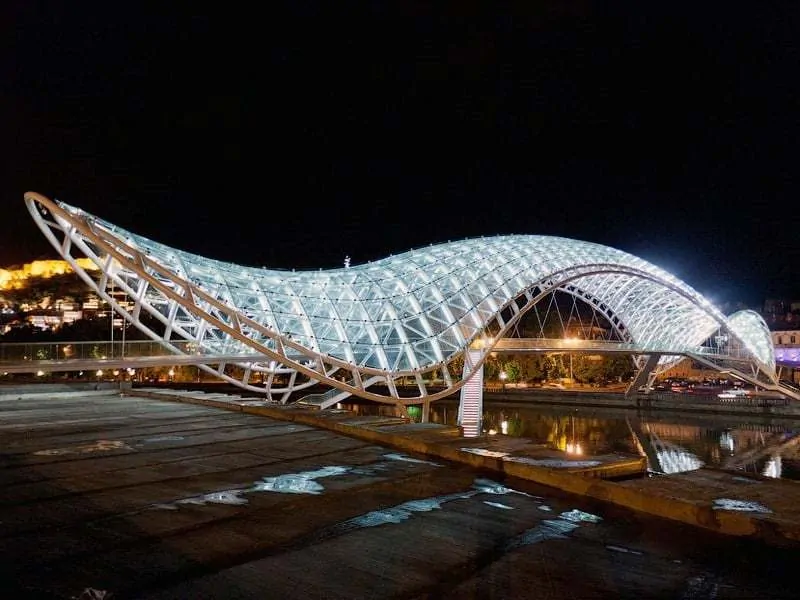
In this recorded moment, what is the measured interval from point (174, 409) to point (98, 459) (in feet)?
26.6

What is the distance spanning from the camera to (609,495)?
788cm

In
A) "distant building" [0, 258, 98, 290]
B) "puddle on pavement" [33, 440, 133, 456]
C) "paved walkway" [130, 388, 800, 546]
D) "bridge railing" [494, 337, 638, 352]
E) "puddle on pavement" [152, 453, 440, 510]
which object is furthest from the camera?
"distant building" [0, 258, 98, 290]

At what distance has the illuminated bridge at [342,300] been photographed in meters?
22.9

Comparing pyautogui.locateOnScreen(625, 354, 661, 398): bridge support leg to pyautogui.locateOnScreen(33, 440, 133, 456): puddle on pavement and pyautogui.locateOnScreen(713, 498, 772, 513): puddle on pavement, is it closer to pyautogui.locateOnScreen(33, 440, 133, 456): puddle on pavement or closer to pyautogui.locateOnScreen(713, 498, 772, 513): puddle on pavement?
pyautogui.locateOnScreen(33, 440, 133, 456): puddle on pavement

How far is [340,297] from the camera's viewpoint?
33781 mm

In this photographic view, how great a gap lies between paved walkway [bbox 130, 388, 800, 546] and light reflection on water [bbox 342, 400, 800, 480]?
15.8 meters

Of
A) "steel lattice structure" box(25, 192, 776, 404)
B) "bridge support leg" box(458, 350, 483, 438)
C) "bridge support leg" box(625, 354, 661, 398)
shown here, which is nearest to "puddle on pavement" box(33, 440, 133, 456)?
"steel lattice structure" box(25, 192, 776, 404)

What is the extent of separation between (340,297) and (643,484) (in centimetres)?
2665

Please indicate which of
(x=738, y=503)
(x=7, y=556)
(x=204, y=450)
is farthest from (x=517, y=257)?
(x=7, y=556)

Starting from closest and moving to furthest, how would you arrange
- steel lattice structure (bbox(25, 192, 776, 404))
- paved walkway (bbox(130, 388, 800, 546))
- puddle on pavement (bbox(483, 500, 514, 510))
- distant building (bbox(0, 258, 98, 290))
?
paved walkway (bbox(130, 388, 800, 546)) → puddle on pavement (bbox(483, 500, 514, 510)) → steel lattice structure (bbox(25, 192, 776, 404)) → distant building (bbox(0, 258, 98, 290))

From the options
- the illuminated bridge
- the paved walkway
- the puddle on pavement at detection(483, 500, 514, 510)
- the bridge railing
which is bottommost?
the puddle on pavement at detection(483, 500, 514, 510)

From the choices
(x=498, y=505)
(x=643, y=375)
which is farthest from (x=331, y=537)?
(x=643, y=375)

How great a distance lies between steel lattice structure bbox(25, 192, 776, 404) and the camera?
2269 centimetres

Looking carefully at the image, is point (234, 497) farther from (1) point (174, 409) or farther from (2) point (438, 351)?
(2) point (438, 351)
